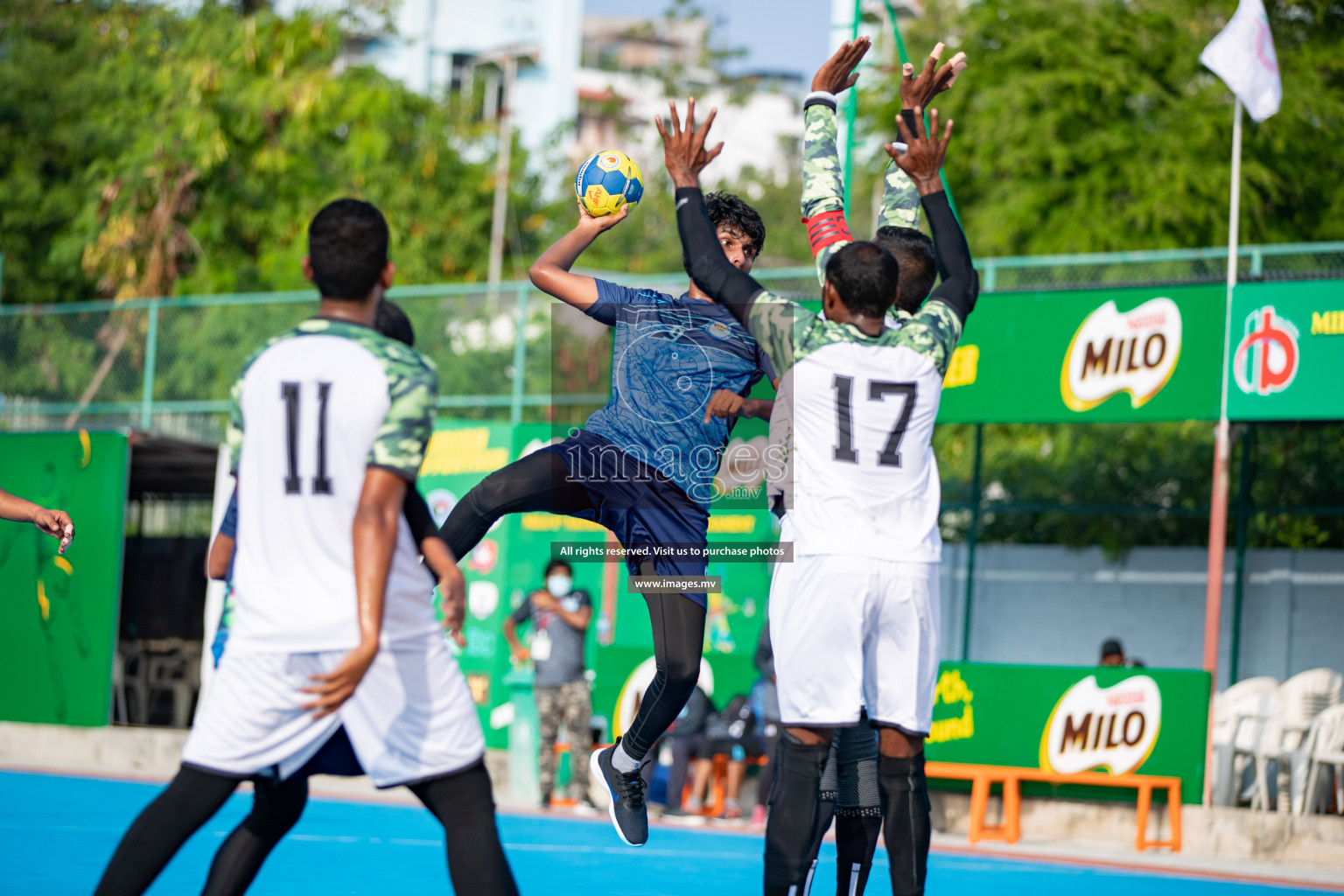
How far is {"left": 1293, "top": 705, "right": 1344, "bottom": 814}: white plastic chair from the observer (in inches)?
467

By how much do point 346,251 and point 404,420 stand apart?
0.51m

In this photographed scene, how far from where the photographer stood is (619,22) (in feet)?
309

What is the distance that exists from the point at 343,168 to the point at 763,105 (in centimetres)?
4648

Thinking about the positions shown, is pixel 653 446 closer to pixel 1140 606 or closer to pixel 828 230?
pixel 828 230

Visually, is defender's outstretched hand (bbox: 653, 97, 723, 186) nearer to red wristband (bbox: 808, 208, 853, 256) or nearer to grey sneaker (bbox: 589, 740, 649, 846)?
red wristband (bbox: 808, 208, 853, 256)

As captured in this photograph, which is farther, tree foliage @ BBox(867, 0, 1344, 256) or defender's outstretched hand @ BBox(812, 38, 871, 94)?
tree foliage @ BBox(867, 0, 1344, 256)

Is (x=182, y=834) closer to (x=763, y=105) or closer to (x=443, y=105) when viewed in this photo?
(x=443, y=105)

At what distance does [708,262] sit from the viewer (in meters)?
4.77

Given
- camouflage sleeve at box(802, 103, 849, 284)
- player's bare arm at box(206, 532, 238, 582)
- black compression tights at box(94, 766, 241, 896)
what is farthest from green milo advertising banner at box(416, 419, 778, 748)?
black compression tights at box(94, 766, 241, 896)

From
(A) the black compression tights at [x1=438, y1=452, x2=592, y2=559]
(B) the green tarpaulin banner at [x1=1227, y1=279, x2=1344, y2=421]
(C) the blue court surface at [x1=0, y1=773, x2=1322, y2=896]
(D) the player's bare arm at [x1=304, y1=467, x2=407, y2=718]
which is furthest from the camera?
(B) the green tarpaulin banner at [x1=1227, y1=279, x2=1344, y2=421]

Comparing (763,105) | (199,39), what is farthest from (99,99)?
(763,105)

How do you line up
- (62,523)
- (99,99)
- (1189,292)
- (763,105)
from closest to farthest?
(62,523) → (1189,292) → (99,99) → (763,105)

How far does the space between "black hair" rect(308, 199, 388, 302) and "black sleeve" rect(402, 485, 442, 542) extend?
0.55m

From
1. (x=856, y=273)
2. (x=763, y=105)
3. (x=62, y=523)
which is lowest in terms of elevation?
(x=62, y=523)
